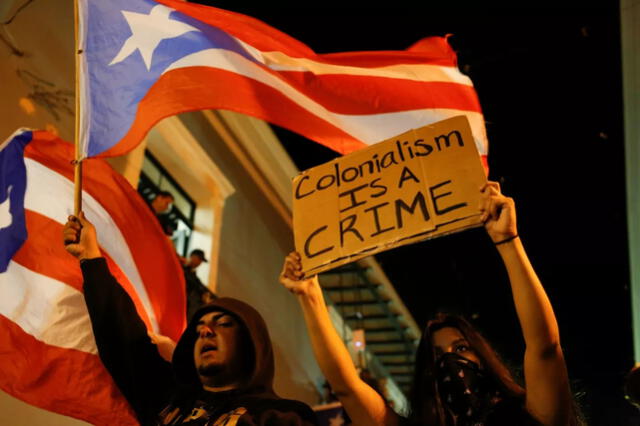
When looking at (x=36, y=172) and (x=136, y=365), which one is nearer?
(x=136, y=365)

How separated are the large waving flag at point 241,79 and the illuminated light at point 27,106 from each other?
159 centimetres

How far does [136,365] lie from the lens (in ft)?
11.3

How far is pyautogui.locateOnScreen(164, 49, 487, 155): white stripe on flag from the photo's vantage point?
4.26m

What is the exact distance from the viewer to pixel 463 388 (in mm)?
2670

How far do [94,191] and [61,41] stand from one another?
251cm

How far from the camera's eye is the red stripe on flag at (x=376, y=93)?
15.3ft

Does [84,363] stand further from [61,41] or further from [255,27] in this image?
[61,41]

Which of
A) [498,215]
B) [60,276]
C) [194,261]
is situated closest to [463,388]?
[498,215]

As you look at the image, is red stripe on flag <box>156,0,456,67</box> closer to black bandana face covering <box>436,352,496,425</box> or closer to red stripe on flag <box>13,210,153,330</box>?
red stripe on flag <box>13,210,153,330</box>

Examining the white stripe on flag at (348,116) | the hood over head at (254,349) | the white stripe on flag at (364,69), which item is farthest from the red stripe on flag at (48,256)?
the white stripe on flag at (364,69)

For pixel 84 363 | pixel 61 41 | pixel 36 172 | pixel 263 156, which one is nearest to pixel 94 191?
pixel 36 172

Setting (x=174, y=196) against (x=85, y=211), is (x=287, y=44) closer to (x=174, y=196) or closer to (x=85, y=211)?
(x=85, y=211)

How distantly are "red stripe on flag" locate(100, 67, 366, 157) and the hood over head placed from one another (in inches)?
41.5

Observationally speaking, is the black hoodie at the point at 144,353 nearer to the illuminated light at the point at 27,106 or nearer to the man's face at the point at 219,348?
the man's face at the point at 219,348
